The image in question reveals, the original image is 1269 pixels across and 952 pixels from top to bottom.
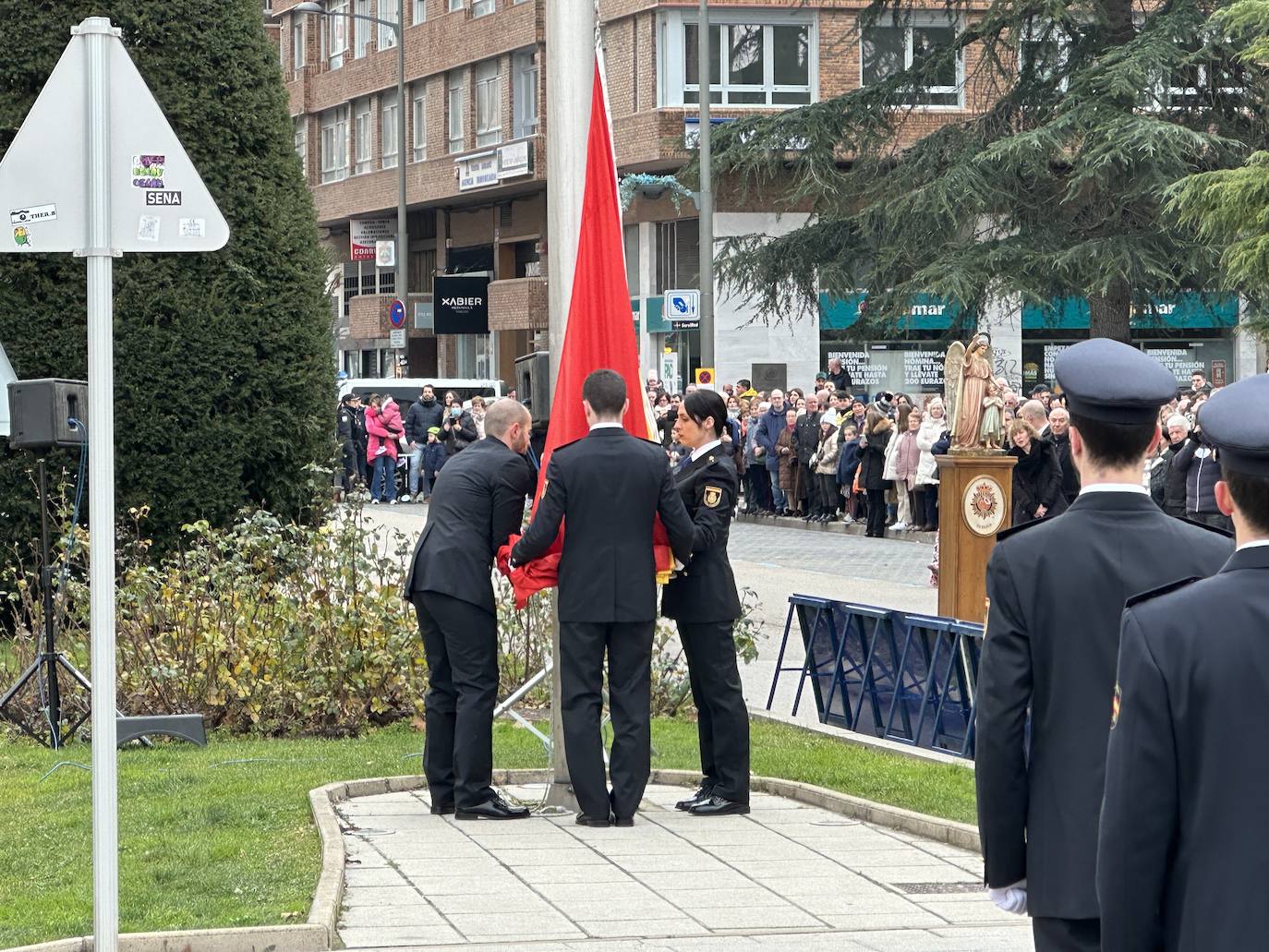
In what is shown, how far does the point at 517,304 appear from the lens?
55.2 m

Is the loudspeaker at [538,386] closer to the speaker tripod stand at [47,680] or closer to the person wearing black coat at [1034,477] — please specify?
the speaker tripod stand at [47,680]

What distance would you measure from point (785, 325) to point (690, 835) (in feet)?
126

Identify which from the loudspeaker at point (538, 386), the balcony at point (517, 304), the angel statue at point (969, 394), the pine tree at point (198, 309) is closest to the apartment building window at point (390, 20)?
the balcony at point (517, 304)

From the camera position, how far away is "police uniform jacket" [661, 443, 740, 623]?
912cm

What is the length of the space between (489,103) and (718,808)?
158 feet

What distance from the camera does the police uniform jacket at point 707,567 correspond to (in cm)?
912

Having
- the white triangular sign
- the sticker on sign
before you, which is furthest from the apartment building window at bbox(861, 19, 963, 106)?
the sticker on sign

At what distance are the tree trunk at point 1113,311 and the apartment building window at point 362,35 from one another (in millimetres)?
34228

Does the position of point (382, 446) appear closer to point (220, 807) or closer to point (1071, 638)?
point (220, 807)

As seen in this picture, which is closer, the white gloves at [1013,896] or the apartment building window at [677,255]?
the white gloves at [1013,896]

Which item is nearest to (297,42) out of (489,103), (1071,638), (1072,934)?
(489,103)

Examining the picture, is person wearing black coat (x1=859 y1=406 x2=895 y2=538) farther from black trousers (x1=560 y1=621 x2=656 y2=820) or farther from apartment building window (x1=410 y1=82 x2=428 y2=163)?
apartment building window (x1=410 y1=82 x2=428 y2=163)

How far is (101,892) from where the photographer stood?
5449 millimetres

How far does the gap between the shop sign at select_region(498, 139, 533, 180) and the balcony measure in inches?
114
